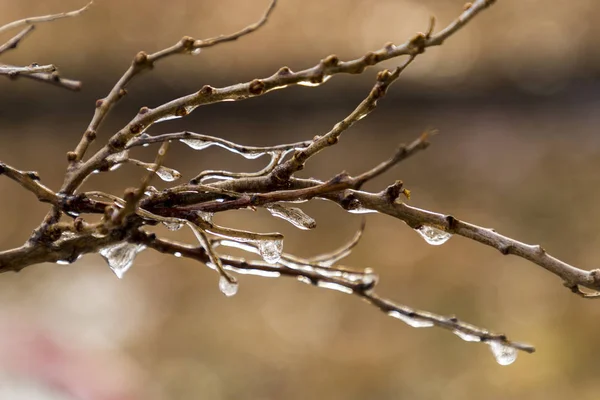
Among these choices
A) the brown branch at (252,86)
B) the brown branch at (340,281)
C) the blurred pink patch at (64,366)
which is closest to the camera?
the brown branch at (252,86)

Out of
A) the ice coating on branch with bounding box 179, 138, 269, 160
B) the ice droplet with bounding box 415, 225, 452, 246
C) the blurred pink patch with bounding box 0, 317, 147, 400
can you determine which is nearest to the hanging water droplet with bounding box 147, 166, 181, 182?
the ice coating on branch with bounding box 179, 138, 269, 160

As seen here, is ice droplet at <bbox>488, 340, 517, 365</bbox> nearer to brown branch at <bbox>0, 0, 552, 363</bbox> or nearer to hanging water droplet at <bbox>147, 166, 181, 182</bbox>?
brown branch at <bbox>0, 0, 552, 363</bbox>

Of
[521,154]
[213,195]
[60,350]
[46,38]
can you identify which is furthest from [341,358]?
[46,38]

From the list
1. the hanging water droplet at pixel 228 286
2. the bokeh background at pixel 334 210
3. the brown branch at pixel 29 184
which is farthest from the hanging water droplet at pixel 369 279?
the bokeh background at pixel 334 210

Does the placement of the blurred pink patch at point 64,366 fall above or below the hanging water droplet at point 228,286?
below

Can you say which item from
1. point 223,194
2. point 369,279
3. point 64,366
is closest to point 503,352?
point 369,279

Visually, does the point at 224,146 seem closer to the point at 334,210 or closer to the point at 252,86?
the point at 252,86

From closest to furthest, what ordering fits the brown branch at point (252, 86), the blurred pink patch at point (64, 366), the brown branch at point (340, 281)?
the brown branch at point (252, 86), the brown branch at point (340, 281), the blurred pink patch at point (64, 366)

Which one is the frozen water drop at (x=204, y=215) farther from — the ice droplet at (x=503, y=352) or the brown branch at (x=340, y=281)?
the ice droplet at (x=503, y=352)
